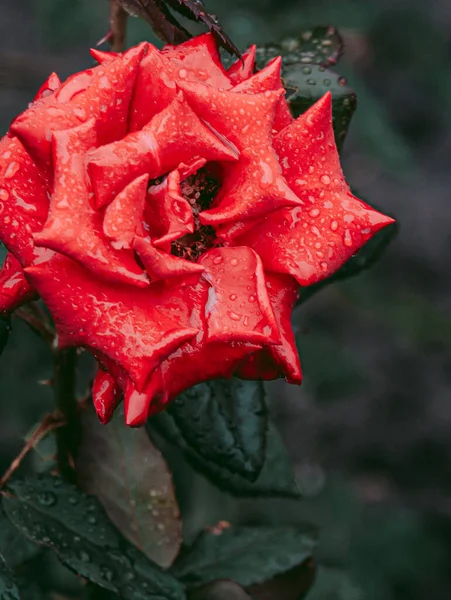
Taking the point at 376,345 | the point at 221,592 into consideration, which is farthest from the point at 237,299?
the point at 376,345

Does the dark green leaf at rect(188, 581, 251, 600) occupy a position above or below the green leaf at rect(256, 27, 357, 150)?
below

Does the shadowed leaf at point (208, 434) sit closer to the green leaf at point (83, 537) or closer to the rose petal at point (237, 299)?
the green leaf at point (83, 537)

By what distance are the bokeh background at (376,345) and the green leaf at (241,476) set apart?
38 cm

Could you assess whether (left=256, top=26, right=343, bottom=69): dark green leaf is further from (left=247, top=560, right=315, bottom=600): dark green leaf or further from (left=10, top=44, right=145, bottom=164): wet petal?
(left=247, top=560, right=315, bottom=600): dark green leaf

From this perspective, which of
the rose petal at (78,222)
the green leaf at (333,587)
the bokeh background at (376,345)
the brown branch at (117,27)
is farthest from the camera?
the bokeh background at (376,345)

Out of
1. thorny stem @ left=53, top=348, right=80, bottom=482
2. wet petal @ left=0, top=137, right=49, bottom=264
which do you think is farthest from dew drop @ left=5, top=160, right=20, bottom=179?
thorny stem @ left=53, top=348, right=80, bottom=482

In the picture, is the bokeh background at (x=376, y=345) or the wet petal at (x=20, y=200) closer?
the wet petal at (x=20, y=200)

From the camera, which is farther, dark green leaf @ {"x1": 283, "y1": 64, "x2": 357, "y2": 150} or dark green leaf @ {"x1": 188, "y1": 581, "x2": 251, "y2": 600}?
dark green leaf @ {"x1": 188, "y1": 581, "x2": 251, "y2": 600}

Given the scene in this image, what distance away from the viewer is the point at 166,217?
0.55 m

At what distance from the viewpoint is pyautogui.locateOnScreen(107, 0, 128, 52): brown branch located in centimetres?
74

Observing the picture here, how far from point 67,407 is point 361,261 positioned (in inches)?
15.4

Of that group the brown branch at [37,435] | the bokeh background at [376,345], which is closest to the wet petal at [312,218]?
the brown branch at [37,435]

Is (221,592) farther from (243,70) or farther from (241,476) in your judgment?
(243,70)

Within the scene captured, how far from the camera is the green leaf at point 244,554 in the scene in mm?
992
